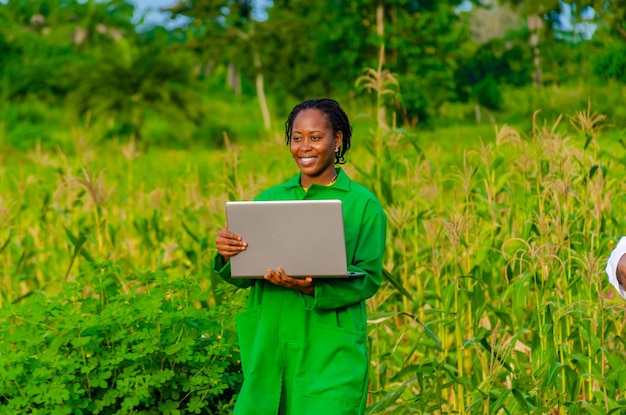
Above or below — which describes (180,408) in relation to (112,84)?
below

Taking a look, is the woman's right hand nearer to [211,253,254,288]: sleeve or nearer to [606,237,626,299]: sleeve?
[211,253,254,288]: sleeve

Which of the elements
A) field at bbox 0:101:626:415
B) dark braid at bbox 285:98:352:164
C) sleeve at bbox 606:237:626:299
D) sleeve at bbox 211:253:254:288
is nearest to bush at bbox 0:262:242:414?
field at bbox 0:101:626:415

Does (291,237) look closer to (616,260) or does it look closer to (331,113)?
(331,113)

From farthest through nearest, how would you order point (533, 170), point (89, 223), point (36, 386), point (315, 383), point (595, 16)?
point (595, 16)
point (89, 223)
point (533, 170)
point (36, 386)
point (315, 383)

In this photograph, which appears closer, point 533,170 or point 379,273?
point 379,273

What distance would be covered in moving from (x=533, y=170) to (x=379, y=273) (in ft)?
8.86

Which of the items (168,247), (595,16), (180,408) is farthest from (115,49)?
(180,408)

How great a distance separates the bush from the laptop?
3.30 feet

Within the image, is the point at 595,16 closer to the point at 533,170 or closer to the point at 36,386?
the point at 533,170

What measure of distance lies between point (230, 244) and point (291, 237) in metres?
0.19

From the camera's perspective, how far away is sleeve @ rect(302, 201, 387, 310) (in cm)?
285

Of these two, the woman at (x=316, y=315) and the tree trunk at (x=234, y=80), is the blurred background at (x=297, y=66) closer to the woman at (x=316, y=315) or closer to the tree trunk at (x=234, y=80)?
the tree trunk at (x=234, y=80)

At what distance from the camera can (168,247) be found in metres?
5.73

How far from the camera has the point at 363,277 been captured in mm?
2910
